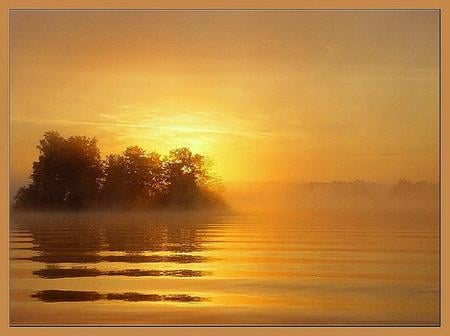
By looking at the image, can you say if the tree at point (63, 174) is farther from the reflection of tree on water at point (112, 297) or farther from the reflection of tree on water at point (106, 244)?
the reflection of tree on water at point (112, 297)

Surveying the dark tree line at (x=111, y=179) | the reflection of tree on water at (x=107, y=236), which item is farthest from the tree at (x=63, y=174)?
the reflection of tree on water at (x=107, y=236)

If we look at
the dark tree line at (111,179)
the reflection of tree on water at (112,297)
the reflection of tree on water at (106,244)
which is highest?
the dark tree line at (111,179)

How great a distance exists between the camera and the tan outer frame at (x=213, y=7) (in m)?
4.15

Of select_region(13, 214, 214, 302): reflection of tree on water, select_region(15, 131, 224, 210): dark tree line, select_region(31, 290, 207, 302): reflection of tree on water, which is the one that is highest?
select_region(15, 131, 224, 210): dark tree line

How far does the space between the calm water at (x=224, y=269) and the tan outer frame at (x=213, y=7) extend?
5cm

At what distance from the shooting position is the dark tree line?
423cm

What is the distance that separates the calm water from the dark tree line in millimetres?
85

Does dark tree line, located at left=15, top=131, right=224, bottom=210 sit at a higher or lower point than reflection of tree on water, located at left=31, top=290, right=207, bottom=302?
higher

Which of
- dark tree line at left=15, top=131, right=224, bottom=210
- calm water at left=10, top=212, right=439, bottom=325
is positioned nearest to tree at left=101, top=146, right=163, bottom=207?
dark tree line at left=15, top=131, right=224, bottom=210

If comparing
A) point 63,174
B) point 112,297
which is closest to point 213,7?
point 63,174

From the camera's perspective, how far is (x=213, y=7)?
4.25 meters

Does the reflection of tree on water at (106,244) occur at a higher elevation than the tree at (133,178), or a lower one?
lower

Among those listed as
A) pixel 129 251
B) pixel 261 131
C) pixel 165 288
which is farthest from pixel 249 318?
pixel 261 131

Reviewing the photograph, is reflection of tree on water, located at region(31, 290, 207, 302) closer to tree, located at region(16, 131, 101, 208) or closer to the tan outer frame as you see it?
the tan outer frame
